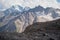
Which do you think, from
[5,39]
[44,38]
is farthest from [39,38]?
[5,39]

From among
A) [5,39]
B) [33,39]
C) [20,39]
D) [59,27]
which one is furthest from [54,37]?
[59,27]

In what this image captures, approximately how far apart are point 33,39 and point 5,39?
2.59 metres

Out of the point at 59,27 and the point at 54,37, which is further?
the point at 59,27

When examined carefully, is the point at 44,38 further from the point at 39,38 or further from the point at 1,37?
the point at 1,37

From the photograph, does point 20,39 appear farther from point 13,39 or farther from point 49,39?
point 49,39

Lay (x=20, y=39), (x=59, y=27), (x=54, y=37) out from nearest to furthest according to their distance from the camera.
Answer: (x=20, y=39)
(x=54, y=37)
(x=59, y=27)

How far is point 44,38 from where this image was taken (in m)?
18.4

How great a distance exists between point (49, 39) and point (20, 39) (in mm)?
2753

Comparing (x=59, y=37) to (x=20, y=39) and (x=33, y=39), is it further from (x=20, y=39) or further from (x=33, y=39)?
(x=20, y=39)

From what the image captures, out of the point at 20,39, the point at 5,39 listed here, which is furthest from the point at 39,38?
the point at 5,39

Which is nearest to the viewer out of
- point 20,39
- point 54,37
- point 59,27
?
→ point 20,39

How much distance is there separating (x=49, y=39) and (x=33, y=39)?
1524 mm

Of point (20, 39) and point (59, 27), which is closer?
point (20, 39)

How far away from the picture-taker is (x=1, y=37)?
18.4 metres
